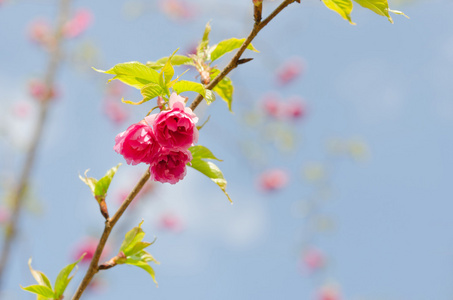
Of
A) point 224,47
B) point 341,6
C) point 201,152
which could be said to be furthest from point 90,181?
point 341,6

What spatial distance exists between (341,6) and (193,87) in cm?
39

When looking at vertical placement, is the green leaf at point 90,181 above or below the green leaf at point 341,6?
below

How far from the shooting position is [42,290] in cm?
100

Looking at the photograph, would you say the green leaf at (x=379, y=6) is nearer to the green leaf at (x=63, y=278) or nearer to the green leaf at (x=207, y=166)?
the green leaf at (x=207, y=166)

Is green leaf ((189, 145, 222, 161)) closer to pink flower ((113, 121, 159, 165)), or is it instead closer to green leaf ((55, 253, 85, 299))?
pink flower ((113, 121, 159, 165))

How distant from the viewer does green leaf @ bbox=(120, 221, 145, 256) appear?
1003mm

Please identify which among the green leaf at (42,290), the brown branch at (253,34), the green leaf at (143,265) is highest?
the brown branch at (253,34)

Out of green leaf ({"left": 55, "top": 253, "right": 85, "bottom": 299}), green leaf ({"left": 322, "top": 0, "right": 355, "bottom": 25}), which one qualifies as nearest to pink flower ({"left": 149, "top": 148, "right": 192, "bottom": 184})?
green leaf ({"left": 55, "top": 253, "right": 85, "bottom": 299})

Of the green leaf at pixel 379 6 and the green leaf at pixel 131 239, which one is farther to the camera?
the green leaf at pixel 131 239

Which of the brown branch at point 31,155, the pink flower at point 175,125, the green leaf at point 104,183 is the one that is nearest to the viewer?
the pink flower at point 175,125

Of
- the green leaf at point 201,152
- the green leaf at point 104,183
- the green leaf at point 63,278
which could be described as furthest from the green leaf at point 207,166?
the green leaf at point 63,278

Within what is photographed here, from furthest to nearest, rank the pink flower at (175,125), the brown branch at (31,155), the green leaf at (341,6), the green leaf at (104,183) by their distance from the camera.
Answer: the brown branch at (31,155) < the green leaf at (104,183) < the green leaf at (341,6) < the pink flower at (175,125)

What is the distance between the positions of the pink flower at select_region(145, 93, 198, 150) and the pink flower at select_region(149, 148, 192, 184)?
0.11 ft

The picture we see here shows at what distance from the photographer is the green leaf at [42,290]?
3.20ft
